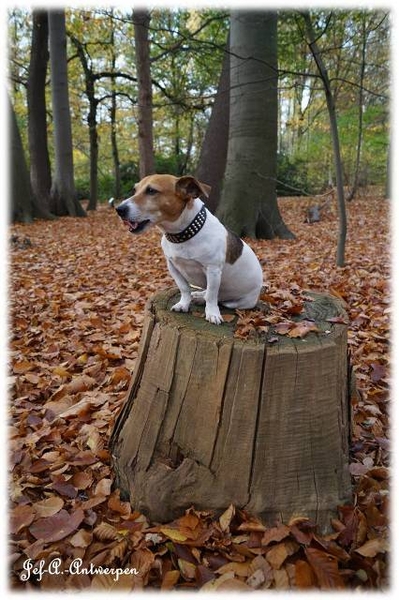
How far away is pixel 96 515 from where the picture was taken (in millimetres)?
2510

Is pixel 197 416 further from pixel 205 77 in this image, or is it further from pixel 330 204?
pixel 205 77

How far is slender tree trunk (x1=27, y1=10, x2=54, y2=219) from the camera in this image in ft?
51.7

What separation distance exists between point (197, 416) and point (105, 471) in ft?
3.00

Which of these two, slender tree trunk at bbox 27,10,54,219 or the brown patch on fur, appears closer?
the brown patch on fur

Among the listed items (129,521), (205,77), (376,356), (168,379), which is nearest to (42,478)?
(129,521)

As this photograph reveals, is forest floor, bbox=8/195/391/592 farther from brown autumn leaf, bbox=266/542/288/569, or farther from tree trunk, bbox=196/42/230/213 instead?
tree trunk, bbox=196/42/230/213

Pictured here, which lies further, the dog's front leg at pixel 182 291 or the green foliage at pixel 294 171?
the green foliage at pixel 294 171

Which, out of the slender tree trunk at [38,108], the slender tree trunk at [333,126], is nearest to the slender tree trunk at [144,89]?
the slender tree trunk at [333,126]

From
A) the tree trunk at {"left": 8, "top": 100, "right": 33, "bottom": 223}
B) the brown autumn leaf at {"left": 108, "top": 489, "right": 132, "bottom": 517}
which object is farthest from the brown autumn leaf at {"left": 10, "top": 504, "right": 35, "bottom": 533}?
the tree trunk at {"left": 8, "top": 100, "right": 33, "bottom": 223}

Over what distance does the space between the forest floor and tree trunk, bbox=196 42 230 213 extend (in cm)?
589

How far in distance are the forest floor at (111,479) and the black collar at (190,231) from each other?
1.32m

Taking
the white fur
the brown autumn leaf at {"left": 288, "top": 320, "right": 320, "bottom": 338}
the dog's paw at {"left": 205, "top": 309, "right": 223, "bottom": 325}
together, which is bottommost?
the brown autumn leaf at {"left": 288, "top": 320, "right": 320, "bottom": 338}

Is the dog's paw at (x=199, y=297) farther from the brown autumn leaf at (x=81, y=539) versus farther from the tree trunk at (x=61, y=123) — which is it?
the tree trunk at (x=61, y=123)

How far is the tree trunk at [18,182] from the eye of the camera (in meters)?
12.8
